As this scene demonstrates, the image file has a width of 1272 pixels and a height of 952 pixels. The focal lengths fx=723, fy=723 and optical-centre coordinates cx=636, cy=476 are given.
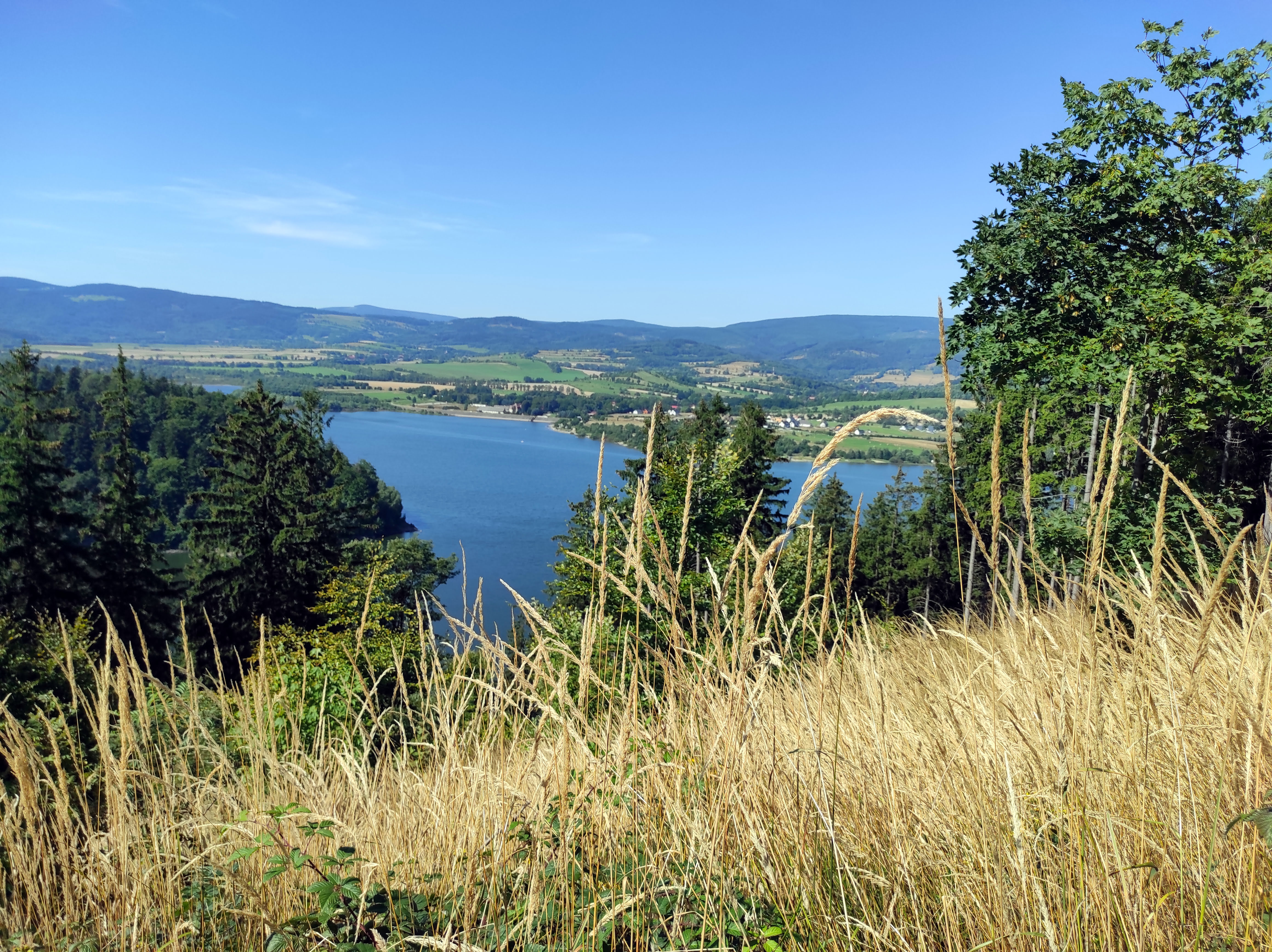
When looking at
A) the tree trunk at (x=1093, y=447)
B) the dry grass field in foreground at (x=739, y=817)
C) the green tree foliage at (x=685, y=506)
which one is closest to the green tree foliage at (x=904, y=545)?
the green tree foliage at (x=685, y=506)

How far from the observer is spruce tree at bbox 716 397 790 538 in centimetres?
2394

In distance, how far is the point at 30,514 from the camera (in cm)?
1670

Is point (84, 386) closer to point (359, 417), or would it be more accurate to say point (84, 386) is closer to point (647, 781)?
point (359, 417)

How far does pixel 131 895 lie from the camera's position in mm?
1273

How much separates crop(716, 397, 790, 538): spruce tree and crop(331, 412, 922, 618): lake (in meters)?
1.52

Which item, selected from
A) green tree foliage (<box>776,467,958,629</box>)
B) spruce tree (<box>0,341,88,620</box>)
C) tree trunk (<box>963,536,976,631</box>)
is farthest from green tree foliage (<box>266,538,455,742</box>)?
green tree foliage (<box>776,467,958,629</box>)

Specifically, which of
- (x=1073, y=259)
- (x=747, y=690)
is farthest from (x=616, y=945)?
(x=1073, y=259)

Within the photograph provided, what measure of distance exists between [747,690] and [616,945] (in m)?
Answer: 0.47

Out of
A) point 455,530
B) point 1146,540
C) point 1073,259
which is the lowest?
point 455,530

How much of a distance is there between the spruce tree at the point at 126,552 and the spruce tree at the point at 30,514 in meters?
0.77

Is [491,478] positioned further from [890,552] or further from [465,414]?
[465,414]

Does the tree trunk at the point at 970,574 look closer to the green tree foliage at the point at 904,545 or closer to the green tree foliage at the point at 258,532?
the green tree foliage at the point at 904,545

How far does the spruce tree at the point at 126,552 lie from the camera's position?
60.1 ft

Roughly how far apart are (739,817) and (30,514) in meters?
20.9
